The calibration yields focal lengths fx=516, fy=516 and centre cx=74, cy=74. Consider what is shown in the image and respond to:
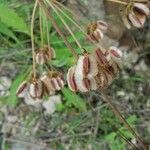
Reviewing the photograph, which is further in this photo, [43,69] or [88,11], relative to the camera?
[88,11]

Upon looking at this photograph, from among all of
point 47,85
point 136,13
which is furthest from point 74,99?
point 136,13

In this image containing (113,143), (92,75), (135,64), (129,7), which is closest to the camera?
(92,75)

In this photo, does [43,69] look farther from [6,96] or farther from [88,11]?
[88,11]

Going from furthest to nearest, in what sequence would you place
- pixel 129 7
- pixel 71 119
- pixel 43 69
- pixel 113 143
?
pixel 71 119 < pixel 43 69 < pixel 113 143 < pixel 129 7

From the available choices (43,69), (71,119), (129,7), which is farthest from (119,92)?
(129,7)

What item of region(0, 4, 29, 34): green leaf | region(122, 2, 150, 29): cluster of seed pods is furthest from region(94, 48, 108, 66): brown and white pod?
region(0, 4, 29, 34): green leaf

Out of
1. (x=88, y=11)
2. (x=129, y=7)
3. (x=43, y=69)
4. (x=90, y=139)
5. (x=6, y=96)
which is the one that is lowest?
(x=90, y=139)

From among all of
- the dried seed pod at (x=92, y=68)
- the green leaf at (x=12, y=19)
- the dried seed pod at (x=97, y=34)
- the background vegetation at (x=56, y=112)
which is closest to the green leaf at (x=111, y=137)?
the background vegetation at (x=56, y=112)

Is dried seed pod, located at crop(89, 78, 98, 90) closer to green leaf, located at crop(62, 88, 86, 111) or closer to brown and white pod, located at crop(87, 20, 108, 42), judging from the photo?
brown and white pod, located at crop(87, 20, 108, 42)
